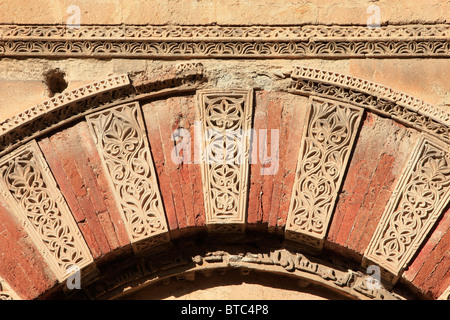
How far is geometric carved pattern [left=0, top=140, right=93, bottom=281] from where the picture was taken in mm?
3859

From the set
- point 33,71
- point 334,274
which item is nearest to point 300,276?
point 334,274

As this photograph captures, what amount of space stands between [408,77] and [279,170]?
80 cm

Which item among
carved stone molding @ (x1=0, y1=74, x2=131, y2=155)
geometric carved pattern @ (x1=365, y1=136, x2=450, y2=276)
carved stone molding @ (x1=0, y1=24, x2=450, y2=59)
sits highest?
carved stone molding @ (x1=0, y1=24, x2=450, y2=59)

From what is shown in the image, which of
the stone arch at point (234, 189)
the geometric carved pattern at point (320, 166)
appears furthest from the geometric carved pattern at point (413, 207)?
the geometric carved pattern at point (320, 166)

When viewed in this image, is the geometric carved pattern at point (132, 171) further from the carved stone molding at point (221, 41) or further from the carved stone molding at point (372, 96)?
the carved stone molding at point (372, 96)

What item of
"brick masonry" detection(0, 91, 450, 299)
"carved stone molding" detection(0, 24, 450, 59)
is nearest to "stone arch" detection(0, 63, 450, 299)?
"brick masonry" detection(0, 91, 450, 299)

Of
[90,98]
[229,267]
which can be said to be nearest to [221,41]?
[90,98]

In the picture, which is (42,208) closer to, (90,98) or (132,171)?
(132,171)

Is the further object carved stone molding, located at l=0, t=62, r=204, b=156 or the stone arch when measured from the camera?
carved stone molding, located at l=0, t=62, r=204, b=156

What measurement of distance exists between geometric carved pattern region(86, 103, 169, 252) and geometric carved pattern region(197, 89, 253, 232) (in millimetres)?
250

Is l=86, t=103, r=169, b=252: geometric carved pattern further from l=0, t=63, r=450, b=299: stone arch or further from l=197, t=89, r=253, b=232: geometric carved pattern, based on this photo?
l=197, t=89, r=253, b=232: geometric carved pattern

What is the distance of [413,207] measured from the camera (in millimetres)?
3924

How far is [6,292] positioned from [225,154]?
3.89 feet

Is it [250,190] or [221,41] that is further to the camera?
[221,41]
